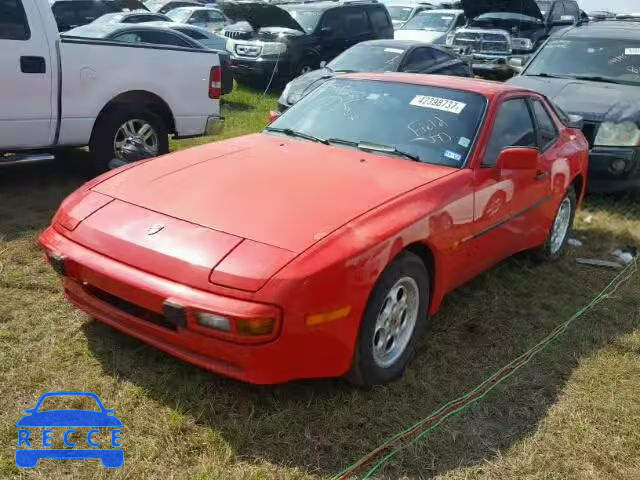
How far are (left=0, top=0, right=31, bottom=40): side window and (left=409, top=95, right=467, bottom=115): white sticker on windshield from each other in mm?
3384

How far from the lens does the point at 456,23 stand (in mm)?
16375

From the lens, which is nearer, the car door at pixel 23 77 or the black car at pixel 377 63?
the car door at pixel 23 77

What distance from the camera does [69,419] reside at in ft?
9.22

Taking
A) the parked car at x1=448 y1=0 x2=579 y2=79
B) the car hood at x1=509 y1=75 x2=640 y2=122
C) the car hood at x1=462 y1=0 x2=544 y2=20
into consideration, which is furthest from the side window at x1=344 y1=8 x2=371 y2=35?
the car hood at x1=509 y1=75 x2=640 y2=122

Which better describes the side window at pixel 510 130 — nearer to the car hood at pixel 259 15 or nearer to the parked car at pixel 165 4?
the car hood at pixel 259 15

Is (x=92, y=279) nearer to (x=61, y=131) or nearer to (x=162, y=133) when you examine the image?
(x=61, y=131)

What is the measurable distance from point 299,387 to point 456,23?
49.1 ft

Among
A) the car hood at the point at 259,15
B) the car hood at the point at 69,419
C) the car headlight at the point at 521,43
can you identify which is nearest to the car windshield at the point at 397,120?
the car hood at the point at 69,419

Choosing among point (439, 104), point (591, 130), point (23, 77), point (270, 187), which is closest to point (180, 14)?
point (23, 77)

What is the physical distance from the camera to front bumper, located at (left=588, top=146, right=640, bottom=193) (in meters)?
6.38

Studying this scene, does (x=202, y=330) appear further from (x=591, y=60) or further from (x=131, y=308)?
(x=591, y=60)

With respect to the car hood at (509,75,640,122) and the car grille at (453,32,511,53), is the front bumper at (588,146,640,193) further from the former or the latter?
the car grille at (453,32,511,53)

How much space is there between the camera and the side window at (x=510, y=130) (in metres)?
3.99

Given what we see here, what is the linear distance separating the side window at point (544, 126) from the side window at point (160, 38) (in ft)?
21.5
